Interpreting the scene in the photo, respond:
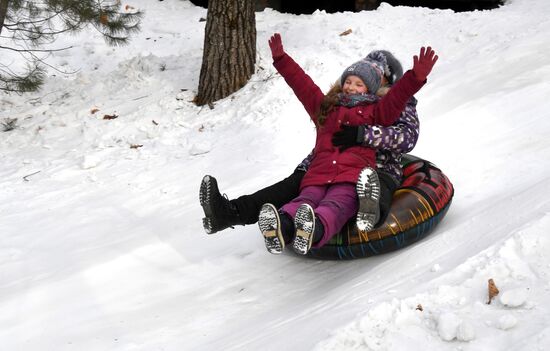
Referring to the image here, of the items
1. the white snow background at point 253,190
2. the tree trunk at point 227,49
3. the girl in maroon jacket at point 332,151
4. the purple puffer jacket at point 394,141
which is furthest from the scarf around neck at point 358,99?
the tree trunk at point 227,49

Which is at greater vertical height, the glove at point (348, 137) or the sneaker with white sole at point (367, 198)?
the glove at point (348, 137)

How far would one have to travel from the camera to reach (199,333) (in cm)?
296

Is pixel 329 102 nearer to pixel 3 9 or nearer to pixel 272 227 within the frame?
pixel 272 227

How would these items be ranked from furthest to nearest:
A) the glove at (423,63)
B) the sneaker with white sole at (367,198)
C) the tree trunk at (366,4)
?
the tree trunk at (366,4)
the glove at (423,63)
the sneaker with white sole at (367,198)

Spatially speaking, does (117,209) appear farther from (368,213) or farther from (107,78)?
(107,78)

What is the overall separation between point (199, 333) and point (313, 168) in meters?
1.22

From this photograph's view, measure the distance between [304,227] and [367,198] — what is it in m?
0.38

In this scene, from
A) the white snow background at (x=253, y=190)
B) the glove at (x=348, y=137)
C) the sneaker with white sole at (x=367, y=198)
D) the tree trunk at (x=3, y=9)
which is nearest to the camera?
the white snow background at (x=253, y=190)

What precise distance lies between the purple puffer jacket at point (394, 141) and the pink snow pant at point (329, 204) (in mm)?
327

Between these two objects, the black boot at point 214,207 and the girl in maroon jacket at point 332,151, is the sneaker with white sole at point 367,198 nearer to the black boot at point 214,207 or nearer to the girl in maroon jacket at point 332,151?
the girl in maroon jacket at point 332,151

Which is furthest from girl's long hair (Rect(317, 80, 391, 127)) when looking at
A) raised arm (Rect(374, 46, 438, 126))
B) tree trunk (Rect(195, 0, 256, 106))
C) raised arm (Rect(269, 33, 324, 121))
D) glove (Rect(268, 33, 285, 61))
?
tree trunk (Rect(195, 0, 256, 106))

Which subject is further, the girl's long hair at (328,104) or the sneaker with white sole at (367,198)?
the girl's long hair at (328,104)

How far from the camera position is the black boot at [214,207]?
335 centimetres

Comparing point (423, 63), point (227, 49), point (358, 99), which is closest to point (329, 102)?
point (358, 99)
